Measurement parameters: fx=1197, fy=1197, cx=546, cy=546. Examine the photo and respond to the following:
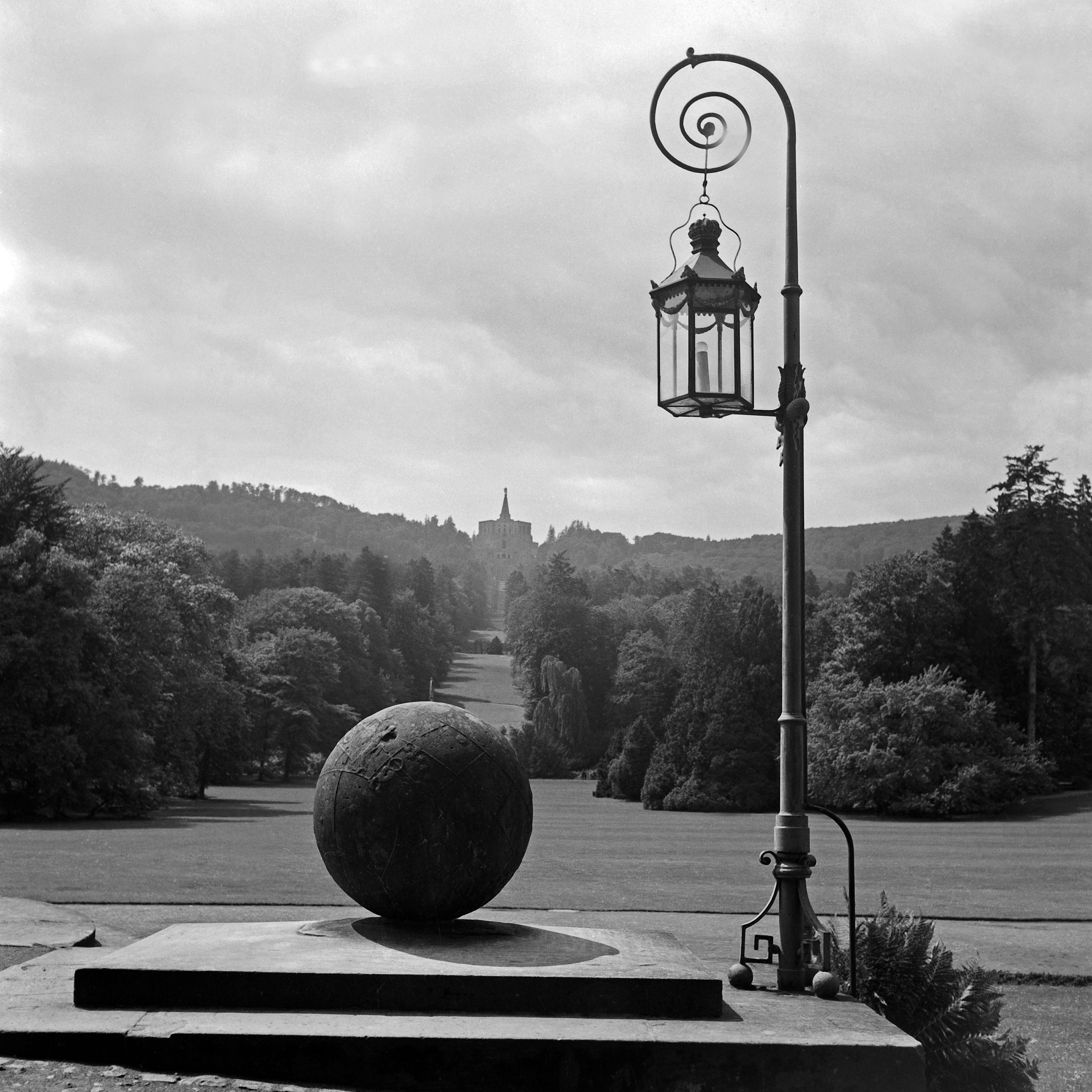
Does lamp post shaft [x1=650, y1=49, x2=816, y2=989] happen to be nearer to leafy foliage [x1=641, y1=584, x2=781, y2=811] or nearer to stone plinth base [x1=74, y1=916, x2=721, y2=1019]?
stone plinth base [x1=74, y1=916, x2=721, y2=1019]

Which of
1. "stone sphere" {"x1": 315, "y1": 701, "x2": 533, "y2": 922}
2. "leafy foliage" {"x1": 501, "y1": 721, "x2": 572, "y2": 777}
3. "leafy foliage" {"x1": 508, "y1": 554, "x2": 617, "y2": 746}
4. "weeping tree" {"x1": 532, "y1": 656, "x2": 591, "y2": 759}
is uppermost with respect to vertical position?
"leafy foliage" {"x1": 508, "y1": 554, "x2": 617, "y2": 746}

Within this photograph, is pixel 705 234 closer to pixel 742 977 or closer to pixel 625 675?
pixel 742 977

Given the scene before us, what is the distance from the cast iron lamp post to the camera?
32.6 ft

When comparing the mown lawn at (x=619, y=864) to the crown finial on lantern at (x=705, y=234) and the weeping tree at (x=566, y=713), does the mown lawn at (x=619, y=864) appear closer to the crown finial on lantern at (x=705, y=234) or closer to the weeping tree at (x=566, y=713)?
the crown finial on lantern at (x=705, y=234)

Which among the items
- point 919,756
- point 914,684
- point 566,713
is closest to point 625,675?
point 566,713

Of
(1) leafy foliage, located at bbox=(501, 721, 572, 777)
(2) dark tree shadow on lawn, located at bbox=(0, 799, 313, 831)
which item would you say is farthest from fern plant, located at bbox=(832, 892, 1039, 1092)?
(1) leafy foliage, located at bbox=(501, 721, 572, 777)

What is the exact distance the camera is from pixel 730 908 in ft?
71.1

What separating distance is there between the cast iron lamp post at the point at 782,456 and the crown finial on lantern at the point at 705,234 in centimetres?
5

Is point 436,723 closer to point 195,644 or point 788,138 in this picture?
point 788,138

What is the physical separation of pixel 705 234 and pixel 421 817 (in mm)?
5724

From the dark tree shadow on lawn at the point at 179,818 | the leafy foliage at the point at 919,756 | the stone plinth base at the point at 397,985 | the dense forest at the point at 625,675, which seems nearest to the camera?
the stone plinth base at the point at 397,985

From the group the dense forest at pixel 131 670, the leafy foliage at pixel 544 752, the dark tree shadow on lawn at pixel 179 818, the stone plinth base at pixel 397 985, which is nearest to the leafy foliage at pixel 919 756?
the dark tree shadow on lawn at pixel 179 818

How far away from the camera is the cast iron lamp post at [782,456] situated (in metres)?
9.92

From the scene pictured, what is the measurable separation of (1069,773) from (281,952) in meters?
65.4
